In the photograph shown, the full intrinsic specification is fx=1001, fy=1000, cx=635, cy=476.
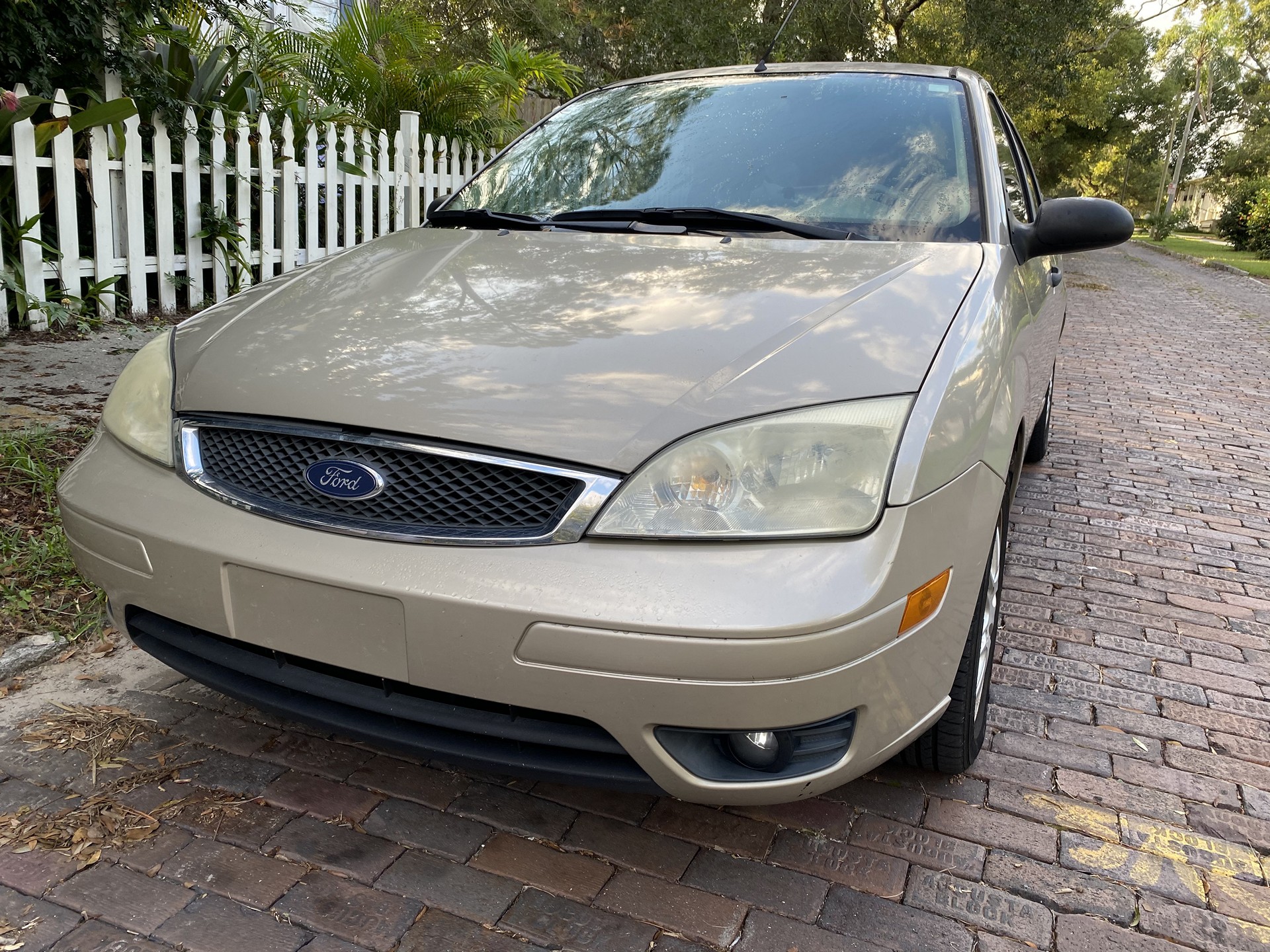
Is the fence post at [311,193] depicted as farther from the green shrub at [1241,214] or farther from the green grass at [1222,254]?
the green shrub at [1241,214]

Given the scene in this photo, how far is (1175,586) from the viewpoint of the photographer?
11.8 ft

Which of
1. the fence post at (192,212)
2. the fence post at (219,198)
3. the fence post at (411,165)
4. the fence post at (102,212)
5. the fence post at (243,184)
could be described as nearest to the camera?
the fence post at (102,212)

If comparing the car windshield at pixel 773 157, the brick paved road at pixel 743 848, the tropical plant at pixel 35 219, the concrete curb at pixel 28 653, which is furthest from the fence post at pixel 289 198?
the brick paved road at pixel 743 848

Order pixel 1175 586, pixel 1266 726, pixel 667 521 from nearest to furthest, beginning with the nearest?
1. pixel 667 521
2. pixel 1266 726
3. pixel 1175 586

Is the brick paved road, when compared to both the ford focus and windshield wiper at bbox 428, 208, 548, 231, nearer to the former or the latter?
the ford focus

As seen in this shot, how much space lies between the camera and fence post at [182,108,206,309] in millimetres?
6145

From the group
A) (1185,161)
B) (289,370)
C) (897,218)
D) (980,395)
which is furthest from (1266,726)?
(1185,161)

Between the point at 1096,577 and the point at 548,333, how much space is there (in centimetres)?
255

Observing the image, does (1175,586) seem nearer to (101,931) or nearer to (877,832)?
(877,832)

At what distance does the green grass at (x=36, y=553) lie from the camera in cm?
283

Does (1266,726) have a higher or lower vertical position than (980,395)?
lower

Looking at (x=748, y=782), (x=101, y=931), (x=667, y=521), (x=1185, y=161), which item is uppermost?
(x=1185, y=161)

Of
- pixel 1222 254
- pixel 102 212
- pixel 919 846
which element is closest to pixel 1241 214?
pixel 1222 254

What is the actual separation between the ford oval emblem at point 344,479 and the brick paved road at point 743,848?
2.47ft
